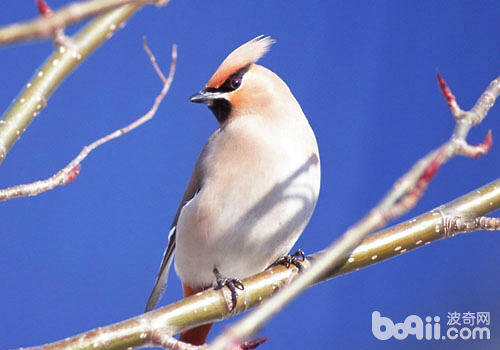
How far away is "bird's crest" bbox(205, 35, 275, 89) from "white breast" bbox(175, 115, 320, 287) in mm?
128

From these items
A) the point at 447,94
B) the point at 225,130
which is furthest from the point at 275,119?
the point at 447,94

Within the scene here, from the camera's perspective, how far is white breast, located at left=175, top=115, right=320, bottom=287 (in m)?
1.36

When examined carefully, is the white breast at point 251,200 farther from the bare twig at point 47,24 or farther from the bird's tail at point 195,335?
the bare twig at point 47,24

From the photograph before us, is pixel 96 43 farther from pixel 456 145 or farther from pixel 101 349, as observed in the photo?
pixel 456 145

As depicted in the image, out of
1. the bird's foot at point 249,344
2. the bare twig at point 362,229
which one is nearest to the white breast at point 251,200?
the bird's foot at point 249,344

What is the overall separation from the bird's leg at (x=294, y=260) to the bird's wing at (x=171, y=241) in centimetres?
26

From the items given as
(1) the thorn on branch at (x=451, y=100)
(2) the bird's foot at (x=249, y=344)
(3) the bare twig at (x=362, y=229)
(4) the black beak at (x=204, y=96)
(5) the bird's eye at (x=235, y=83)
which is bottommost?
(3) the bare twig at (x=362, y=229)

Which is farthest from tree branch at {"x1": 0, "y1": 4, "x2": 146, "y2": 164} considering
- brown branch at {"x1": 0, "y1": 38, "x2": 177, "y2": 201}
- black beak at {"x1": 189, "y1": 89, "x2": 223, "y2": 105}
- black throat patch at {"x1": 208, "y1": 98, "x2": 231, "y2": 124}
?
black throat patch at {"x1": 208, "y1": 98, "x2": 231, "y2": 124}

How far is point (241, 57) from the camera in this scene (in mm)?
1539

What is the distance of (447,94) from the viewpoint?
0.73 metres

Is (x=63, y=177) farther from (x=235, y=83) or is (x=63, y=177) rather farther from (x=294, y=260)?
(x=235, y=83)

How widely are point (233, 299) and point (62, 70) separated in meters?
0.43

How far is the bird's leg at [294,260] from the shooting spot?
129 centimetres

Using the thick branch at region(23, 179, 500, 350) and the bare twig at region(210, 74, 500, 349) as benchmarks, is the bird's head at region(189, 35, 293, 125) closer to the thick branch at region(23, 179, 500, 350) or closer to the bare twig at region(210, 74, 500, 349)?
the thick branch at region(23, 179, 500, 350)
